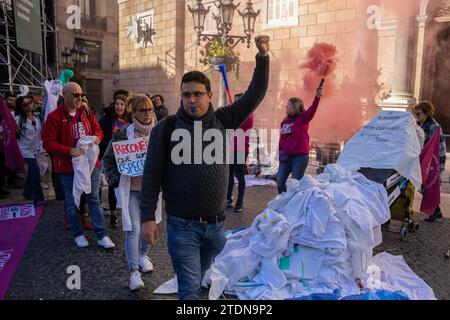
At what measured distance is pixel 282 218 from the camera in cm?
373

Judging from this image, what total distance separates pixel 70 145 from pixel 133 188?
132 centimetres

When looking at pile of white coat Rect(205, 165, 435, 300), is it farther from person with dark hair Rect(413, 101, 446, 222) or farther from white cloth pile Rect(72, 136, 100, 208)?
person with dark hair Rect(413, 101, 446, 222)

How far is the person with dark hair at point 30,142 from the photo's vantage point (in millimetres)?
6711

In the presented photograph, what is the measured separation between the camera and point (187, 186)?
2.40m

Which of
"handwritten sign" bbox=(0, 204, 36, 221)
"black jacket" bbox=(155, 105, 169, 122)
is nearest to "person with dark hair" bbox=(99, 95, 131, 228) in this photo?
"black jacket" bbox=(155, 105, 169, 122)

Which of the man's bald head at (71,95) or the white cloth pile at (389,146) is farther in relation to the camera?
the white cloth pile at (389,146)

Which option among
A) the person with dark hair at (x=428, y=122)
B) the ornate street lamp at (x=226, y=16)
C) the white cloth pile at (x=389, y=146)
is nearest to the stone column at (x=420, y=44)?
the ornate street lamp at (x=226, y=16)

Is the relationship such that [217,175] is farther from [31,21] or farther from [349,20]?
[31,21]

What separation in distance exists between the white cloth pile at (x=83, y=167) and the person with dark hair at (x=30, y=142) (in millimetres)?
2639

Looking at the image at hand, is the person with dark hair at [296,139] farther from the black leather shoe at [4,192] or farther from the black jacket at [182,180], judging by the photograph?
the black leather shoe at [4,192]

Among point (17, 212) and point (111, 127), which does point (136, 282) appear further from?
point (17, 212)

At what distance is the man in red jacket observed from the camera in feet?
14.5

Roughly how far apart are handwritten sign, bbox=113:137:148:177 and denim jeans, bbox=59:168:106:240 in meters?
1.12

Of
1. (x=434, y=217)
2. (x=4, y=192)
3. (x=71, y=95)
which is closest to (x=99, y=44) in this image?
(x=4, y=192)
